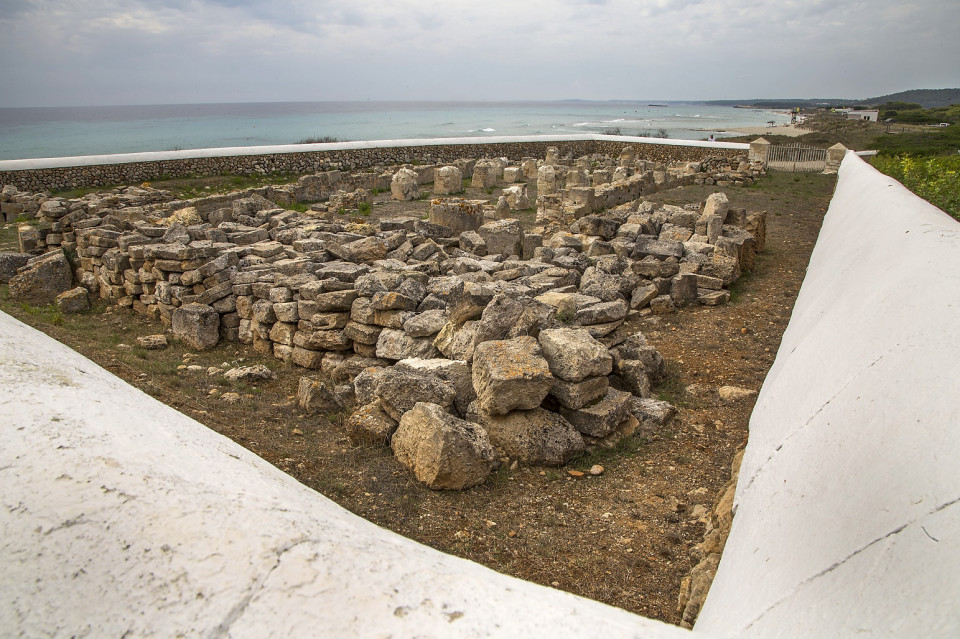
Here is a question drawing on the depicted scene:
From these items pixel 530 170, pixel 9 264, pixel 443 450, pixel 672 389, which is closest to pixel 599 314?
pixel 672 389

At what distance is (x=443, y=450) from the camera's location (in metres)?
4.70

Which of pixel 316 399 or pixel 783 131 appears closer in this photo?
pixel 316 399

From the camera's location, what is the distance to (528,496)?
4.78 m

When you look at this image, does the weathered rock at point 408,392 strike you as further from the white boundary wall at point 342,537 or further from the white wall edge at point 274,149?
the white wall edge at point 274,149

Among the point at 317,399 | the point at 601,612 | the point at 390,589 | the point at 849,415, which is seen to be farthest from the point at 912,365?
the point at 317,399

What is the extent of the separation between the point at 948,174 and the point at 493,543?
1117 cm

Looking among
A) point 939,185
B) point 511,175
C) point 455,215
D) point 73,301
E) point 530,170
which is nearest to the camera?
point 73,301

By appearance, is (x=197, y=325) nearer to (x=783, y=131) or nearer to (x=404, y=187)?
(x=404, y=187)

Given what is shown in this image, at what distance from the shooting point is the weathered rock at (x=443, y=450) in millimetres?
4715

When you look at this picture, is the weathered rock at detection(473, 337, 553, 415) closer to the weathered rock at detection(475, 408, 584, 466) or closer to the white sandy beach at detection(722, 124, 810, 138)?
the weathered rock at detection(475, 408, 584, 466)

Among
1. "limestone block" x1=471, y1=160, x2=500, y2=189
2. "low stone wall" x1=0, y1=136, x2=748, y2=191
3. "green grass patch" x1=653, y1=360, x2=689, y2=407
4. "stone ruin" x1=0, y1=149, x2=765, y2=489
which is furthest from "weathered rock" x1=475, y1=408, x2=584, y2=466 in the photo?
"low stone wall" x1=0, y1=136, x2=748, y2=191

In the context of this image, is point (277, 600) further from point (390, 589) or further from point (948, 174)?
point (948, 174)

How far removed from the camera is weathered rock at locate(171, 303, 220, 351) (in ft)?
27.7

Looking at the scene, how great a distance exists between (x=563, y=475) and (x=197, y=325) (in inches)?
235
